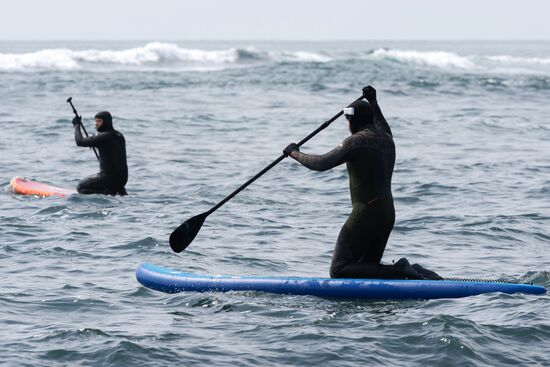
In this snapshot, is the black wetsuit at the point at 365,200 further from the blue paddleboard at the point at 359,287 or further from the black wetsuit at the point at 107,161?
the black wetsuit at the point at 107,161

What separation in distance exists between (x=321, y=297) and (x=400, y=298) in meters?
0.77

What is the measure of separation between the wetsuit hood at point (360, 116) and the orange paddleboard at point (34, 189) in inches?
328

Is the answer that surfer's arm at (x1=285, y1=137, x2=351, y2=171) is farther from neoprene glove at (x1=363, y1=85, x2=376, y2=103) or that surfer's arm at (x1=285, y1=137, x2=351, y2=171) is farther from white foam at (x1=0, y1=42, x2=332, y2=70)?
white foam at (x1=0, y1=42, x2=332, y2=70)

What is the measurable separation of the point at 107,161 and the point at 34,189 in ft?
4.85

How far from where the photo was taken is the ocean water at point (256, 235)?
936 centimetres

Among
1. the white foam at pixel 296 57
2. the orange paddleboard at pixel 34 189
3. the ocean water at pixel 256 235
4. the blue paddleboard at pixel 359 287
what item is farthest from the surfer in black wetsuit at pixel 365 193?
the white foam at pixel 296 57

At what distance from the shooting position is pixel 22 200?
58.3 ft

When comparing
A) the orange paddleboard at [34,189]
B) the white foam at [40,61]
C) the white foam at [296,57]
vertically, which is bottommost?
the orange paddleboard at [34,189]

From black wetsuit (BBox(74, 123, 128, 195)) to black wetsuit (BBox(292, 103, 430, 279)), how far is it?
754 centimetres

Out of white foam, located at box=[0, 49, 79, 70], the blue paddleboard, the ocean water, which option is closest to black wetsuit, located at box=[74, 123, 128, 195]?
the ocean water

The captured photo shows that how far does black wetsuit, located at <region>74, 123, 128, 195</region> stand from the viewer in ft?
57.0

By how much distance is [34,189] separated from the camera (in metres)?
18.2

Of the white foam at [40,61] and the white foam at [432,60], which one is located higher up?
the white foam at [432,60]

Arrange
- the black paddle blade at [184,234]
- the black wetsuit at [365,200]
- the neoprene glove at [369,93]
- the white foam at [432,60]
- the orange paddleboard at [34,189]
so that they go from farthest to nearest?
the white foam at [432,60], the orange paddleboard at [34,189], the black paddle blade at [184,234], the neoprene glove at [369,93], the black wetsuit at [365,200]
